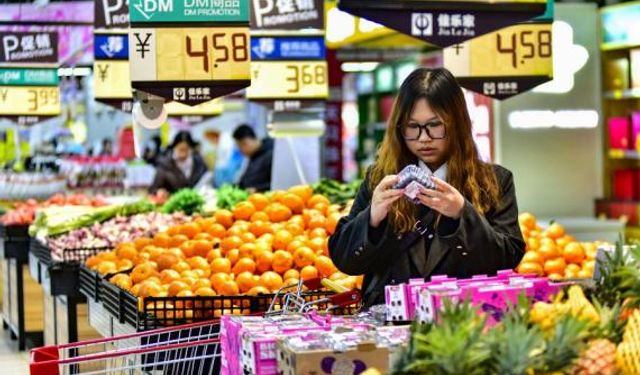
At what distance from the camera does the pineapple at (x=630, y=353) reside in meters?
3.14

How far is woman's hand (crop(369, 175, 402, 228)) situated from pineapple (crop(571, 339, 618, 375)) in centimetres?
96

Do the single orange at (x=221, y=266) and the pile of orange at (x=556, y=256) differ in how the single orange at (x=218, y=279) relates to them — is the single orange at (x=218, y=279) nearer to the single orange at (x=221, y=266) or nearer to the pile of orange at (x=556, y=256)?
the single orange at (x=221, y=266)

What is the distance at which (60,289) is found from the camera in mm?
7629

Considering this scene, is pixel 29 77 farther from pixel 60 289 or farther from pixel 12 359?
pixel 60 289

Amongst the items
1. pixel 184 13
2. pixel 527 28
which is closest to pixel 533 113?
pixel 527 28

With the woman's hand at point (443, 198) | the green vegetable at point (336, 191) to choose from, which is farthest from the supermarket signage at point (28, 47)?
the woman's hand at point (443, 198)

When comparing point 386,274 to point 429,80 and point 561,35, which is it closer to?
point 429,80

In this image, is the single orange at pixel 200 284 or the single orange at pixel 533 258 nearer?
the single orange at pixel 200 284

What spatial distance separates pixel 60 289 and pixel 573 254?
2.99 m

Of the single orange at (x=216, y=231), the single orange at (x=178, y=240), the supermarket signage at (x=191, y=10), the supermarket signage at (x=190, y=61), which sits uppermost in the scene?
the supermarket signage at (x=191, y=10)

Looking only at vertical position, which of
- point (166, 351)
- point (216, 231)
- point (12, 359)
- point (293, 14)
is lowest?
point (12, 359)

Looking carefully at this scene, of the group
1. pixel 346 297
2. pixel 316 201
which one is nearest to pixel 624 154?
pixel 316 201

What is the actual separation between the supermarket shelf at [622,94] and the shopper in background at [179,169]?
198 inches

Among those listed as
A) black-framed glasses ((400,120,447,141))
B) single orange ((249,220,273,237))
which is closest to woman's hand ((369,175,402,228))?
black-framed glasses ((400,120,447,141))
